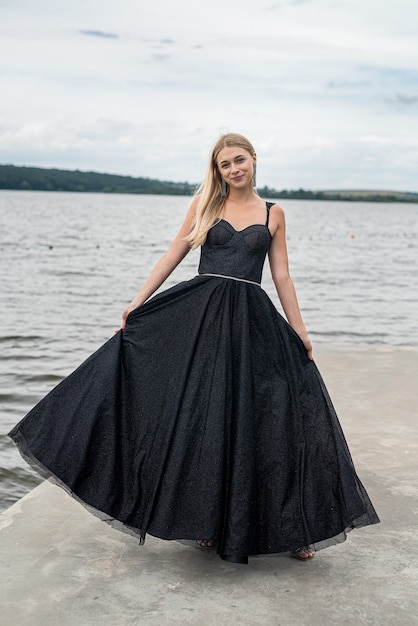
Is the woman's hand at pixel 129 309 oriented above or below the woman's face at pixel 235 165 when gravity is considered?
below

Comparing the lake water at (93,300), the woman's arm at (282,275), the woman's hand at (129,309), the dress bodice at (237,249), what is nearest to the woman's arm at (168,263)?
the woman's hand at (129,309)

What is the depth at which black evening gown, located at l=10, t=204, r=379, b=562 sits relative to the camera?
3678 millimetres

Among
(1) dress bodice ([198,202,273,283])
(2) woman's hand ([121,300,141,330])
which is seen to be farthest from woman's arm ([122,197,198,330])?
(1) dress bodice ([198,202,273,283])

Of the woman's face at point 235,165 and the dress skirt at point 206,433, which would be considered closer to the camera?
the dress skirt at point 206,433

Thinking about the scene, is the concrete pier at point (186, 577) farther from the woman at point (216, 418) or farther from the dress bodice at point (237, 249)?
the dress bodice at point (237, 249)

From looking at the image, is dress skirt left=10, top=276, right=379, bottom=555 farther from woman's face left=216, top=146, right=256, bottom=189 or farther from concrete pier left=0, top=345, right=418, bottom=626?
woman's face left=216, top=146, right=256, bottom=189

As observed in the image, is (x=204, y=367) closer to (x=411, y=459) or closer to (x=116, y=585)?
(x=116, y=585)

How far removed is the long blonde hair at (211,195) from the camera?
13.1 ft

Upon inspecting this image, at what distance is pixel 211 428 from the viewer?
3.67 metres

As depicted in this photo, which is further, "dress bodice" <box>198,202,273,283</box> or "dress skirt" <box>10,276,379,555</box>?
"dress bodice" <box>198,202,273,283</box>

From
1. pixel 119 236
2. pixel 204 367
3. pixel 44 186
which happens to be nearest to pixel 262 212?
pixel 204 367

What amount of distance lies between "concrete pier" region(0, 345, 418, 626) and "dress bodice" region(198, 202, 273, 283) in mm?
1254

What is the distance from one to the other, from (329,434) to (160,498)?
765 millimetres

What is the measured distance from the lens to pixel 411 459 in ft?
17.8
